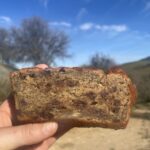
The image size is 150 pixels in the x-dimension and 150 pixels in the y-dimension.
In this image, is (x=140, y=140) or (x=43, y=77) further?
(x=140, y=140)

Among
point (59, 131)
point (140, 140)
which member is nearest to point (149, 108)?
point (140, 140)

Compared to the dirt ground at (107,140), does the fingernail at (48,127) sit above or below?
above

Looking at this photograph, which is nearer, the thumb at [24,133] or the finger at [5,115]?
the thumb at [24,133]

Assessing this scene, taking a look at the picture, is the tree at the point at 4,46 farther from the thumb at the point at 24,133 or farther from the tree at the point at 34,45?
the thumb at the point at 24,133

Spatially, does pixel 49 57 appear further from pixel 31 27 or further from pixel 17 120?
pixel 17 120

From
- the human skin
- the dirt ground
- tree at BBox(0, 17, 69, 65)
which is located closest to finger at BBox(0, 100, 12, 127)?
the human skin

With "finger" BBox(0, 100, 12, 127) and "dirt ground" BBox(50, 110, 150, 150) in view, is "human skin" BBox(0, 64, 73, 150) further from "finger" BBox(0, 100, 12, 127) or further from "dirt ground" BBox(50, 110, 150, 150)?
"dirt ground" BBox(50, 110, 150, 150)

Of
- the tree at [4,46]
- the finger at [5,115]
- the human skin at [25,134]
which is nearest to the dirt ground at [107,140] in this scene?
the finger at [5,115]

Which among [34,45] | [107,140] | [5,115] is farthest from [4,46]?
[5,115]
